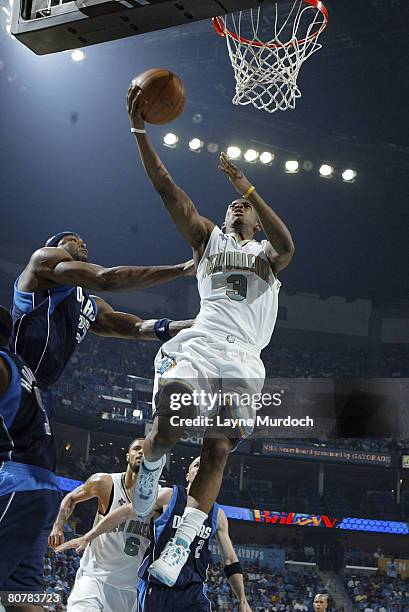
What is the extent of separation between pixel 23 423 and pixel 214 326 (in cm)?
168

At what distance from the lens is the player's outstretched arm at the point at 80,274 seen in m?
4.62

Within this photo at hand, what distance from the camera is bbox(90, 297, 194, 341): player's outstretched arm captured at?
5.23m

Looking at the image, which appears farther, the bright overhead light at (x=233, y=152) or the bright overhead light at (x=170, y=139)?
the bright overhead light at (x=233, y=152)

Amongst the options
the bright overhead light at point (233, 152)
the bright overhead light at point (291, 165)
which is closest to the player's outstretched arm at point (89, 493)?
the bright overhead light at point (233, 152)

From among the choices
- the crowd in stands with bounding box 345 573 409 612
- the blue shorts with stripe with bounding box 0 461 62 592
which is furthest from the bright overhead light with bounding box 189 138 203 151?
the blue shorts with stripe with bounding box 0 461 62 592

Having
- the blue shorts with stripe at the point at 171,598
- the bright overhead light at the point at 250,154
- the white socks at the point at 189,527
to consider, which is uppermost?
the bright overhead light at the point at 250,154

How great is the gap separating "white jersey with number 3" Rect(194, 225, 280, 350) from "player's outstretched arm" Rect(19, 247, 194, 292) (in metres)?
0.29

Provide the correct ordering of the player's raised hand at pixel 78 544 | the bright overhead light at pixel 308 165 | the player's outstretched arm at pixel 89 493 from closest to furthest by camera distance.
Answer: the player's raised hand at pixel 78 544
the player's outstretched arm at pixel 89 493
the bright overhead light at pixel 308 165

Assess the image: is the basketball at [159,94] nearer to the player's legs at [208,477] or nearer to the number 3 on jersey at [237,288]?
the number 3 on jersey at [237,288]

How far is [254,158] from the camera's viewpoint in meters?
15.6

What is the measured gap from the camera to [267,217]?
4.66m

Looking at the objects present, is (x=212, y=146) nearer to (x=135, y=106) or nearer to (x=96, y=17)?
(x=135, y=106)

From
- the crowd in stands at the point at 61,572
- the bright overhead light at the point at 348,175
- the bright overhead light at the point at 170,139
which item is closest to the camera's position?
the crowd in stands at the point at 61,572

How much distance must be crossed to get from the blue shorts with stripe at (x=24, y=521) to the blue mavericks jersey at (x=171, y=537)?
A: 4.90 feet
